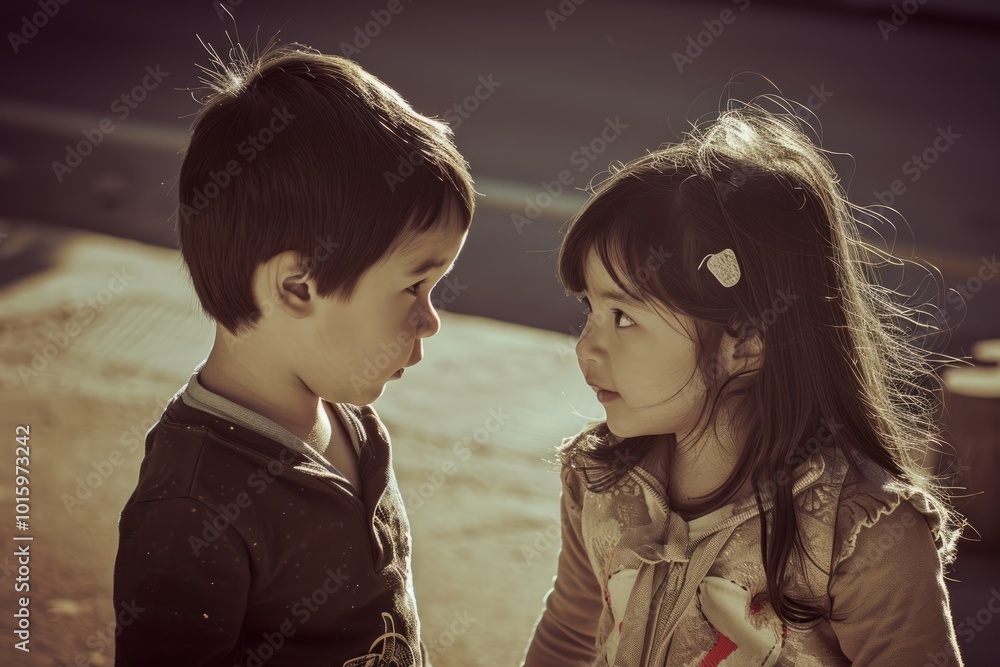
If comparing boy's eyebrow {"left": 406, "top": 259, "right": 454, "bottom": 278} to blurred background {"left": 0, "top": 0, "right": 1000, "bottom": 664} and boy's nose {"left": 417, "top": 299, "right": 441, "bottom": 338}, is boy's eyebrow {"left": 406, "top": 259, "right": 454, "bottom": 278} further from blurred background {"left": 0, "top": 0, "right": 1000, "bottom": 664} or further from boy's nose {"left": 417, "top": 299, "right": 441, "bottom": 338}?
blurred background {"left": 0, "top": 0, "right": 1000, "bottom": 664}

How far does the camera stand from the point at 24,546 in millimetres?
2420

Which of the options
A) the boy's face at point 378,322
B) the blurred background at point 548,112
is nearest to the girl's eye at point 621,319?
the boy's face at point 378,322

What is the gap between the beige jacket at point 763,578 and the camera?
1223 mm

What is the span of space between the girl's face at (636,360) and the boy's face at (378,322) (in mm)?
212

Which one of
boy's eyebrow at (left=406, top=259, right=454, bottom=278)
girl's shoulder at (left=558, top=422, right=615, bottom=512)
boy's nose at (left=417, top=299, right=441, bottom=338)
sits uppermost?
boy's eyebrow at (left=406, top=259, right=454, bottom=278)

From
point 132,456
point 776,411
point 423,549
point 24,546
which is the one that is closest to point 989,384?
point 423,549

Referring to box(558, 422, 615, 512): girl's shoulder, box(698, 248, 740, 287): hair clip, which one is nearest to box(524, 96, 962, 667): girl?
box(698, 248, 740, 287): hair clip

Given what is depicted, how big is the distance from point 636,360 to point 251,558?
55 centimetres

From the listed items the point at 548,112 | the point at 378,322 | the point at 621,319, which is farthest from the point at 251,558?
the point at 548,112

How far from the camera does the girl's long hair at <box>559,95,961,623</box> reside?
51.1 inches

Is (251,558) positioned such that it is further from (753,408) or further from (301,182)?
(753,408)

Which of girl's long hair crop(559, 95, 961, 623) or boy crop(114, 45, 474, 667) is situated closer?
boy crop(114, 45, 474, 667)

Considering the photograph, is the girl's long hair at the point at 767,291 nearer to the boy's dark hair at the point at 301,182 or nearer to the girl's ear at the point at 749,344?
the girl's ear at the point at 749,344

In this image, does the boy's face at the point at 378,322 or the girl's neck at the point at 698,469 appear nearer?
the boy's face at the point at 378,322
